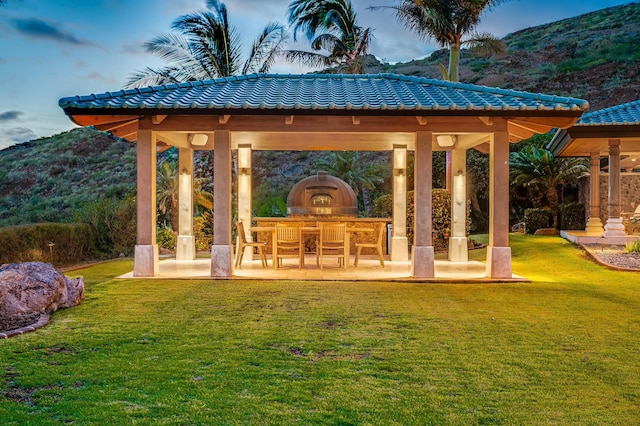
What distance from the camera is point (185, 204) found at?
13305mm

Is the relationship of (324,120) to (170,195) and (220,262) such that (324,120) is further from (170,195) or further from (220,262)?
(170,195)

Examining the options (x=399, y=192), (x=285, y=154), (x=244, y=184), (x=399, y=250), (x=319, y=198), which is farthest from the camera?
(x=285, y=154)

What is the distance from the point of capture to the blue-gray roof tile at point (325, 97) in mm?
8953

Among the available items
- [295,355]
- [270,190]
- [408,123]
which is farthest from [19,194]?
[295,355]

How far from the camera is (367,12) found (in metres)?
19.9

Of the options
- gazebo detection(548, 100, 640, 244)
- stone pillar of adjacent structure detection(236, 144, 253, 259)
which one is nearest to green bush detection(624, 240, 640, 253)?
gazebo detection(548, 100, 640, 244)

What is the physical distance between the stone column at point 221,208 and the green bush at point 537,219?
14.7 metres

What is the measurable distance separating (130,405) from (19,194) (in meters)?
31.4

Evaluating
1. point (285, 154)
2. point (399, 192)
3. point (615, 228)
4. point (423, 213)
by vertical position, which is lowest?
point (615, 228)

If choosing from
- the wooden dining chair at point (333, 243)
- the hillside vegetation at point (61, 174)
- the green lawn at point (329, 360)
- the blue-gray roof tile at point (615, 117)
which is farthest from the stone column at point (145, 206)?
the hillside vegetation at point (61, 174)

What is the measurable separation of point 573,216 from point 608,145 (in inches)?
226

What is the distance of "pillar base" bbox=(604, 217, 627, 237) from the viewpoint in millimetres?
14742

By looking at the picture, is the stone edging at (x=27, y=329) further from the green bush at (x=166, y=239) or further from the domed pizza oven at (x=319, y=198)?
the domed pizza oven at (x=319, y=198)

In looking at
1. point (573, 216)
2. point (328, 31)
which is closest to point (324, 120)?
point (328, 31)
